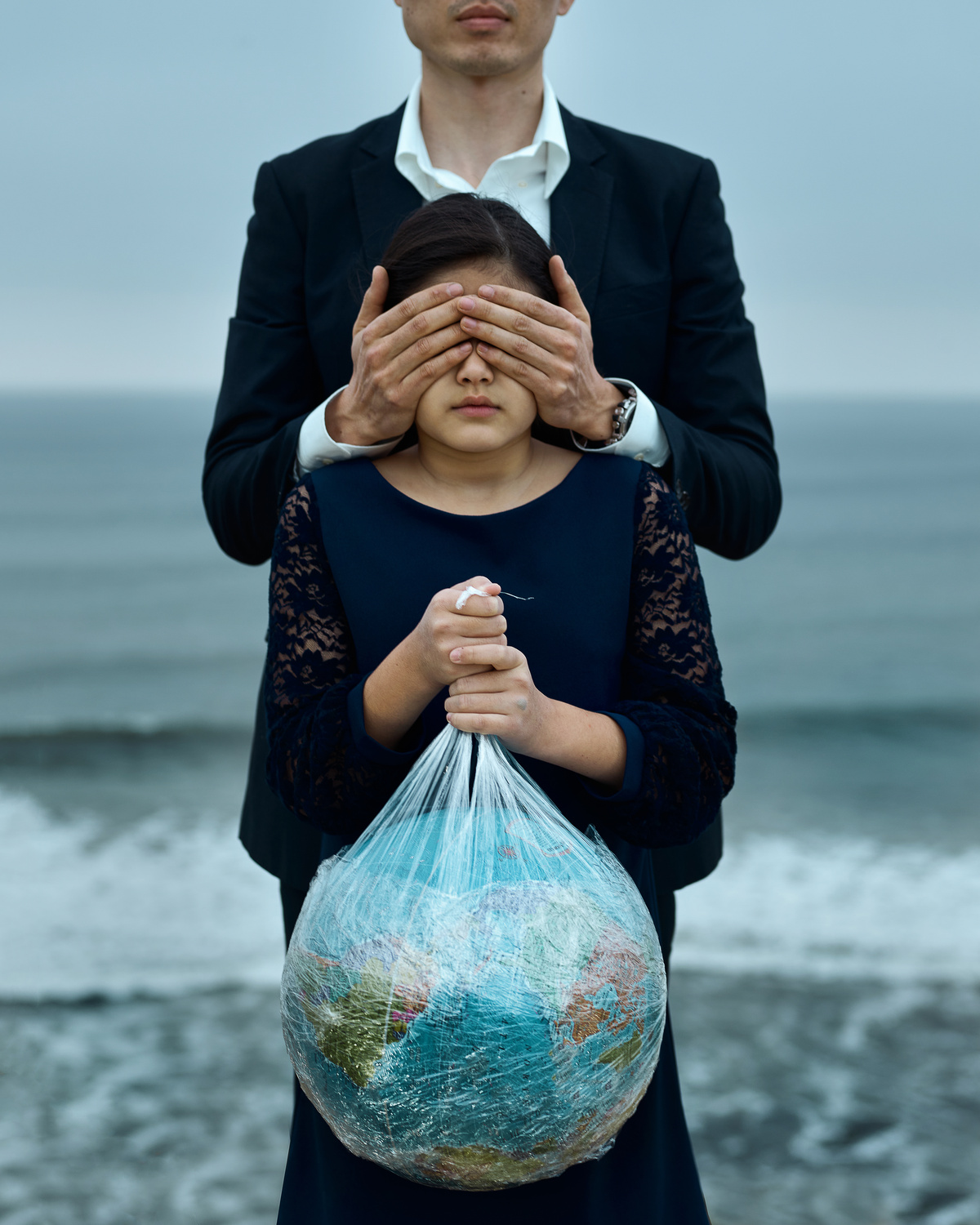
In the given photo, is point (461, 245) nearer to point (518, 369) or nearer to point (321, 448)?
point (518, 369)

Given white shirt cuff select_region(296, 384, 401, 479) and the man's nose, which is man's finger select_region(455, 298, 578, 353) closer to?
the man's nose

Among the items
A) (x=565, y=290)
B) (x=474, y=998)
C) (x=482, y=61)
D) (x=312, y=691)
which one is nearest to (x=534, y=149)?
(x=482, y=61)

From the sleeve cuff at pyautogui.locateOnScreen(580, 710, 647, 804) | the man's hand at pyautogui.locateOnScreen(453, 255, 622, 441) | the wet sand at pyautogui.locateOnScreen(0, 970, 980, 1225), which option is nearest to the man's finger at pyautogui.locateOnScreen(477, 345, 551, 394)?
the man's hand at pyautogui.locateOnScreen(453, 255, 622, 441)

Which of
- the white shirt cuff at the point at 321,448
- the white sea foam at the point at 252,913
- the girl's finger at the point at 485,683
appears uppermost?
the white shirt cuff at the point at 321,448

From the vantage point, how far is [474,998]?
3.61 feet

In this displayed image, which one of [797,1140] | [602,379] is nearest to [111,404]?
[797,1140]

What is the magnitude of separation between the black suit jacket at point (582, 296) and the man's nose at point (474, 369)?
1.41ft

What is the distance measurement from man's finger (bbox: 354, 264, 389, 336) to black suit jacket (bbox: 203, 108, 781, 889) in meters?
0.29

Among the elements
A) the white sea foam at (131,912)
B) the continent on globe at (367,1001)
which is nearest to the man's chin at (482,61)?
the continent on globe at (367,1001)

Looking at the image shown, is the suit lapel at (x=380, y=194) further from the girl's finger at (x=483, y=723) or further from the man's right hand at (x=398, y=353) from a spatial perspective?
the girl's finger at (x=483, y=723)

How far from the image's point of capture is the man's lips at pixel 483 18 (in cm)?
159

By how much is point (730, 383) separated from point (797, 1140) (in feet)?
6.40

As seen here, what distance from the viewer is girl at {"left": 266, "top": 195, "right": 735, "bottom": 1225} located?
131cm

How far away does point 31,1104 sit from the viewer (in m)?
3.01
